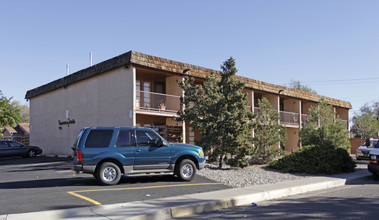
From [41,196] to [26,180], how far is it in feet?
12.6

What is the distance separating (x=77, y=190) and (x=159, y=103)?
1076 cm

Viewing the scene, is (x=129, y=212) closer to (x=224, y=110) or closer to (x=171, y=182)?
(x=171, y=182)

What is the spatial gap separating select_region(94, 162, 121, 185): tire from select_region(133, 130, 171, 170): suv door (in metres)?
0.60

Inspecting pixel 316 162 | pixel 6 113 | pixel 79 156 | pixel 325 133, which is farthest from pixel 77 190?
pixel 6 113

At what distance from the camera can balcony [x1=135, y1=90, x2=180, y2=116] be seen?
1933cm

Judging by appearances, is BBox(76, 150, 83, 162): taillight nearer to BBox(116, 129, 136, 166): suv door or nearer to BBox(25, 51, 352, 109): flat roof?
BBox(116, 129, 136, 166): suv door

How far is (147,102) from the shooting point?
2103 centimetres

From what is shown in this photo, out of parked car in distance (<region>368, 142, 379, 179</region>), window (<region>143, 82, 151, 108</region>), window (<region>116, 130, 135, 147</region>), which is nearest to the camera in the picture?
window (<region>116, 130, 135, 147</region>)

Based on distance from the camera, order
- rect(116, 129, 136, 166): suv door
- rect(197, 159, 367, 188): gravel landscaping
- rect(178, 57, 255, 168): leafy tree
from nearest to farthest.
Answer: rect(116, 129, 136, 166): suv door < rect(197, 159, 367, 188): gravel landscaping < rect(178, 57, 255, 168): leafy tree

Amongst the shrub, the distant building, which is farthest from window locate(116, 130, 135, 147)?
the distant building

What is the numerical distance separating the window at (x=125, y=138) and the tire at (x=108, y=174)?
0.70 m

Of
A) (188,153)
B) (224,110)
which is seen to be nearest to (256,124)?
(224,110)

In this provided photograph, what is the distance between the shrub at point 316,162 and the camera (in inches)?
558

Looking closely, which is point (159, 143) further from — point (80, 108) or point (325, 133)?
point (80, 108)
